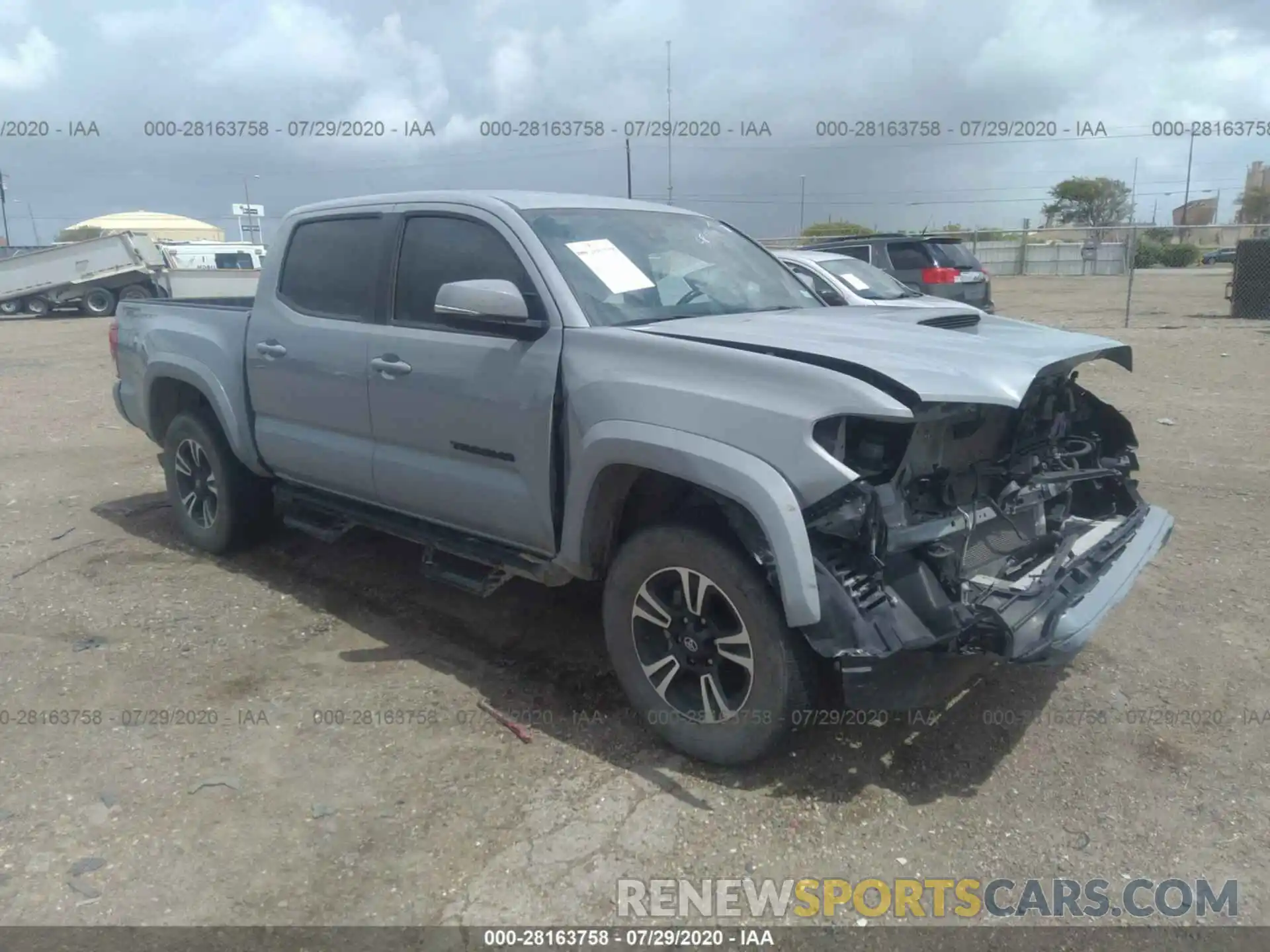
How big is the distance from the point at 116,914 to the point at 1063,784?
9.89 ft

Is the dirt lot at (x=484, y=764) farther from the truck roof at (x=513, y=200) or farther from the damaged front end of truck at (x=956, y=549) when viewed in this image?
the truck roof at (x=513, y=200)

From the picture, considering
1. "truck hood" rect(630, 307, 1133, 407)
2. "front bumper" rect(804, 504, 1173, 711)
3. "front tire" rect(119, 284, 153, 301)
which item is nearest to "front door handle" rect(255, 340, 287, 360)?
"truck hood" rect(630, 307, 1133, 407)

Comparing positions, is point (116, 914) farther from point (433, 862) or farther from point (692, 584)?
point (692, 584)

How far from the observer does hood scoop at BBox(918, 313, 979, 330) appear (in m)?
4.02

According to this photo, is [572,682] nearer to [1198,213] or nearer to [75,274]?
[75,274]

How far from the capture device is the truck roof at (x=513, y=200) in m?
4.14

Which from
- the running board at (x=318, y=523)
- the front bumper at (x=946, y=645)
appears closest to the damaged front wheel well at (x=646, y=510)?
the front bumper at (x=946, y=645)

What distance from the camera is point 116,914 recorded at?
283cm

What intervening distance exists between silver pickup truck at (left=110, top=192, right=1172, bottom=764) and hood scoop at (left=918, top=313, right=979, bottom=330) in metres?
0.02

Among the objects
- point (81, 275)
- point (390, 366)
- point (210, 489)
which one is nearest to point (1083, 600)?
point (390, 366)

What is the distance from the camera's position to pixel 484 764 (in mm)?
3564

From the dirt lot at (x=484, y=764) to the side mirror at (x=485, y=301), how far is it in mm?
1573

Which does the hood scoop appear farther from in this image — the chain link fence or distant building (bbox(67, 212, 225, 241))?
distant building (bbox(67, 212, 225, 241))

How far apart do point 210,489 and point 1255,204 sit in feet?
247
